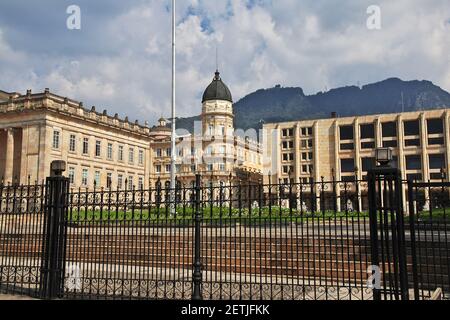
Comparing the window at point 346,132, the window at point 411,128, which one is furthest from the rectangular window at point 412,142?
the window at point 346,132

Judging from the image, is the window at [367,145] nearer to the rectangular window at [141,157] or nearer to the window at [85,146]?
the rectangular window at [141,157]

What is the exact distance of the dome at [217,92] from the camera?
81.2 metres

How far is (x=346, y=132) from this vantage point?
247ft

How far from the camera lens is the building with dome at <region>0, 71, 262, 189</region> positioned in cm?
5141

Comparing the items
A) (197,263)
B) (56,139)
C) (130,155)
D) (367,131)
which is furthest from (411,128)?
(197,263)

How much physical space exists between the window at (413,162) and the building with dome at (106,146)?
24315 mm

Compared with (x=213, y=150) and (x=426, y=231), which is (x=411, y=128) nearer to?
(x=213, y=150)

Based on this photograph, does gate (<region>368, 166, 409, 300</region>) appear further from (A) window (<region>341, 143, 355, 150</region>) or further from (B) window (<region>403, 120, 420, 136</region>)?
(A) window (<region>341, 143, 355, 150</region>)

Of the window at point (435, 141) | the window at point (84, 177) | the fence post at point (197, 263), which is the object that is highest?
the window at point (435, 141)

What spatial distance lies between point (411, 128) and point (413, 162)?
17.8 ft

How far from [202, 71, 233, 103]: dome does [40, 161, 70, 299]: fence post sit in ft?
235

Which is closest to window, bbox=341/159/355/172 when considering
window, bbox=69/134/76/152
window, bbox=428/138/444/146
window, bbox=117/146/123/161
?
window, bbox=428/138/444/146
